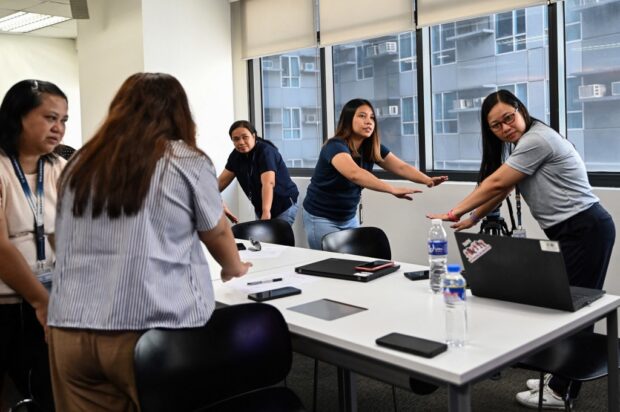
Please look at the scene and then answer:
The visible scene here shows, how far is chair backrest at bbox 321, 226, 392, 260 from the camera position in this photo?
322 cm

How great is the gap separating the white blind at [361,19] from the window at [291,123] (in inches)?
33.3

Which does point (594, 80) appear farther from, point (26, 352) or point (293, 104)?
point (26, 352)

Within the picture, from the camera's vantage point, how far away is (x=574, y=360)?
2.18 metres

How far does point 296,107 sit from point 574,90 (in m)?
2.77

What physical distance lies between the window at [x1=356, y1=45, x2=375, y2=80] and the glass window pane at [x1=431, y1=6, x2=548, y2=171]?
0.70 metres

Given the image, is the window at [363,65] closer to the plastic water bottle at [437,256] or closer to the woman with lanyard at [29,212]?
the plastic water bottle at [437,256]

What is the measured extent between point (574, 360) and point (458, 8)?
9.39 feet

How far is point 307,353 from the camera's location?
192 centimetres

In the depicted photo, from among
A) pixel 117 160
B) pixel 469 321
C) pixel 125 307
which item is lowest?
pixel 469 321

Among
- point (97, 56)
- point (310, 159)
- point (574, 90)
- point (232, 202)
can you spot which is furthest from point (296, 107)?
point (574, 90)

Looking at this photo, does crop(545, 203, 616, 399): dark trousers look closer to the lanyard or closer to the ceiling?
the lanyard

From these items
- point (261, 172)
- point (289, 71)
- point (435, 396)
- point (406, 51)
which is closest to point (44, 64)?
point (289, 71)

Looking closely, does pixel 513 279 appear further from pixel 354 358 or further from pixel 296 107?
pixel 296 107

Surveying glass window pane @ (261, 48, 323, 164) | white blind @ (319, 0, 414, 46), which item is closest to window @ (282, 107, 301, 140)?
glass window pane @ (261, 48, 323, 164)
